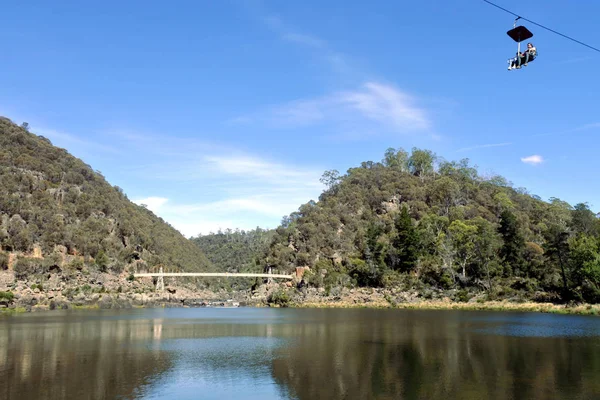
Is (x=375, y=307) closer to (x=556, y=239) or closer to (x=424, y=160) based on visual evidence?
(x=556, y=239)

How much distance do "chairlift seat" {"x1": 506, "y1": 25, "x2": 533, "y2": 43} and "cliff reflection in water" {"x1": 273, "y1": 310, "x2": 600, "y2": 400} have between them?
14665mm

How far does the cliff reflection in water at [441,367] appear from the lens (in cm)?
2111

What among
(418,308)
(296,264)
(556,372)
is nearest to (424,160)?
(296,264)

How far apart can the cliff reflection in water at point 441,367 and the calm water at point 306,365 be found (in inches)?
2.2

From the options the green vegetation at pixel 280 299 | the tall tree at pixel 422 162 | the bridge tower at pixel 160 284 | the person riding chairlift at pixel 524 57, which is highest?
the tall tree at pixel 422 162

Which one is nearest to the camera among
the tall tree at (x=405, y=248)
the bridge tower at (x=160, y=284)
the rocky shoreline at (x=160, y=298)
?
the rocky shoreline at (x=160, y=298)

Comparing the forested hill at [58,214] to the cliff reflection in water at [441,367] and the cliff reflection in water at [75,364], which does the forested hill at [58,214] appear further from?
the cliff reflection in water at [441,367]

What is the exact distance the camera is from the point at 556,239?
79812 mm

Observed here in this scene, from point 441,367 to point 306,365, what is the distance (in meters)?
7.60

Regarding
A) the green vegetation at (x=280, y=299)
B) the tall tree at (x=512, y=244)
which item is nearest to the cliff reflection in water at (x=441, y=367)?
the tall tree at (x=512, y=244)

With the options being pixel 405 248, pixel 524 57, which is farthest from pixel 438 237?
pixel 524 57

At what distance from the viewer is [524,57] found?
19.4 meters

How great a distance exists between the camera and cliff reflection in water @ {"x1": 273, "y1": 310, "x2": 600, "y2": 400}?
21109 mm

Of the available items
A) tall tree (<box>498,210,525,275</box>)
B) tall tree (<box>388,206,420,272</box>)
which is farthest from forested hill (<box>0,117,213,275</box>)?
tall tree (<box>498,210,525,275</box>)
